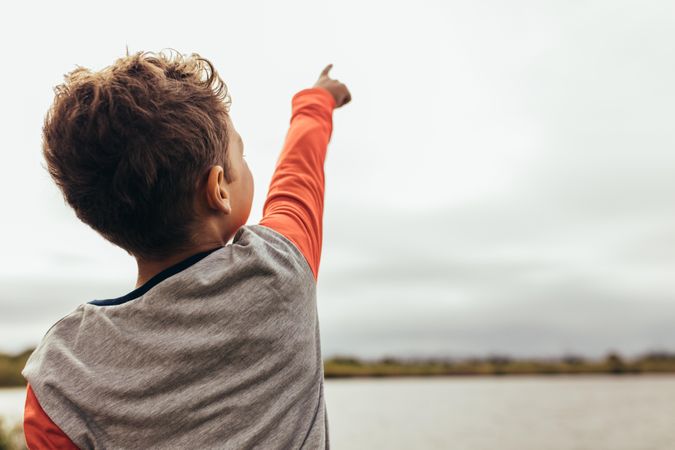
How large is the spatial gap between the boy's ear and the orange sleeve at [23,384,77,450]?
432 millimetres

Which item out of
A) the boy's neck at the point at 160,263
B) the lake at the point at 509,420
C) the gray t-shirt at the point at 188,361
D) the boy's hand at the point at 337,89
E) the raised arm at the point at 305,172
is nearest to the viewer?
the gray t-shirt at the point at 188,361

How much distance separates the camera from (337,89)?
1.50 m

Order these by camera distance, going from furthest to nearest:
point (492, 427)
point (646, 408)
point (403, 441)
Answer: point (646, 408) → point (492, 427) → point (403, 441)

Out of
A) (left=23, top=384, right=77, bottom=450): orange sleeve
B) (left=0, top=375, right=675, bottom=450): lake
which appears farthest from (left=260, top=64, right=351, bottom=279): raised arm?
(left=0, top=375, right=675, bottom=450): lake

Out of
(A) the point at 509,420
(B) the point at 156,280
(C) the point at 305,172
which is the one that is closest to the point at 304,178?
(C) the point at 305,172

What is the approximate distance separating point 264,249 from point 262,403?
0.25 metres

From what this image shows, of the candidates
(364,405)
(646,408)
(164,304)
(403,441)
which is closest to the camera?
(164,304)

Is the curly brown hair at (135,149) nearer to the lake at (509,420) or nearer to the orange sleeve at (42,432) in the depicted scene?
the orange sleeve at (42,432)

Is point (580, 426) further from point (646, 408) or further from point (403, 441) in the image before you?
point (403, 441)

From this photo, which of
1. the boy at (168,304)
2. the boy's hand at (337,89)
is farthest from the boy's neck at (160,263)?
the boy's hand at (337,89)

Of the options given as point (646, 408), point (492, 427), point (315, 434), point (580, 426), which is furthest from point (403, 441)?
point (315, 434)

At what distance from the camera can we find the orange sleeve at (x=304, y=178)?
1.12 m

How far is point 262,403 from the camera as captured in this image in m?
0.95

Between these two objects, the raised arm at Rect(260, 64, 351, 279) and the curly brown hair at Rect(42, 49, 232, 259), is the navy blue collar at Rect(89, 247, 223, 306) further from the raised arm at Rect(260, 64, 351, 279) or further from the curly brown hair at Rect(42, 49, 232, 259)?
the raised arm at Rect(260, 64, 351, 279)
